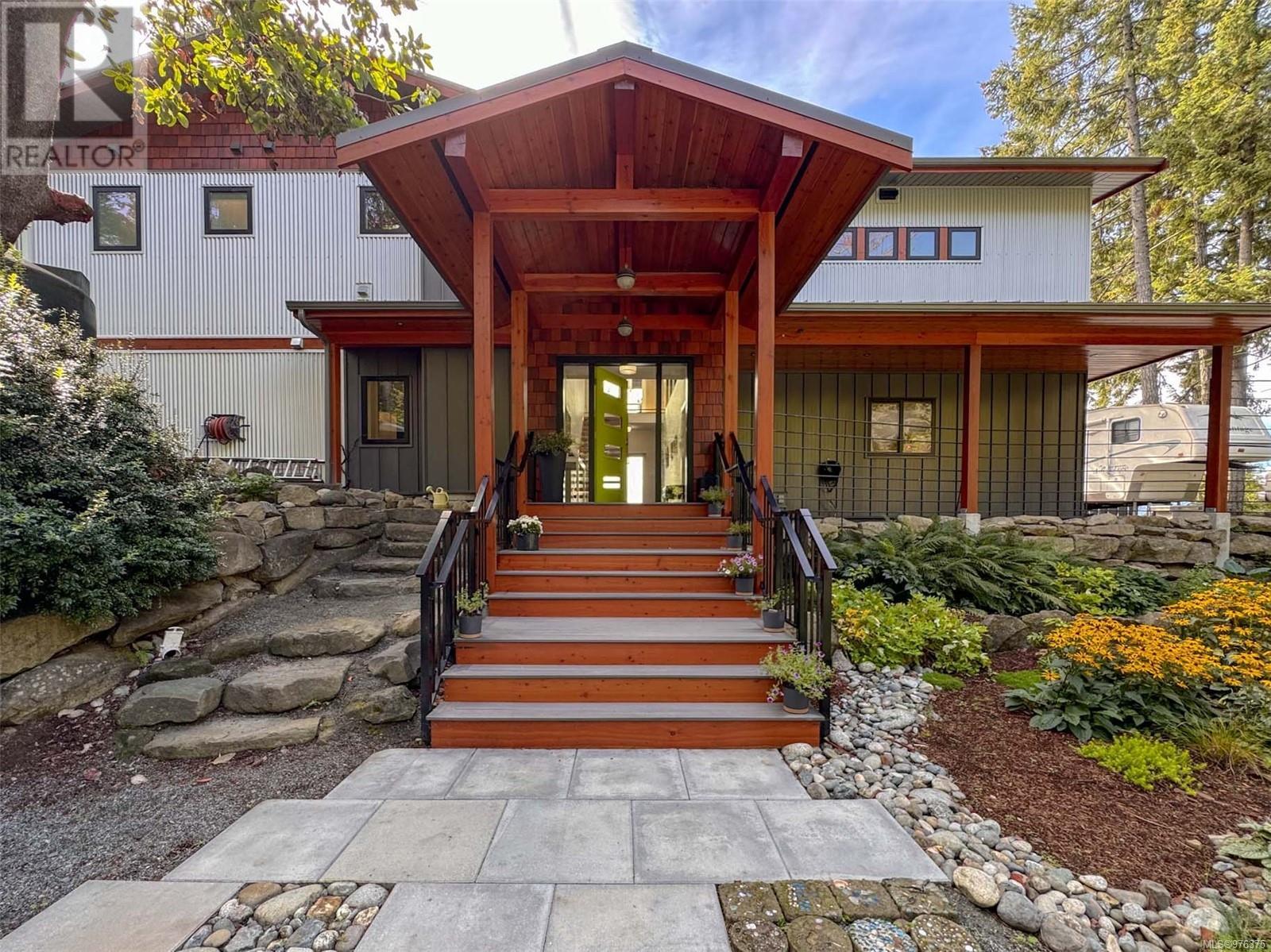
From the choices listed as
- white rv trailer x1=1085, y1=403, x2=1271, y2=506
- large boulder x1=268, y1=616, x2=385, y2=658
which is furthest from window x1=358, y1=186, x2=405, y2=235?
white rv trailer x1=1085, y1=403, x2=1271, y2=506

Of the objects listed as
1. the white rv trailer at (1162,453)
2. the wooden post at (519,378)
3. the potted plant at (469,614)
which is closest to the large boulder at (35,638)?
the potted plant at (469,614)

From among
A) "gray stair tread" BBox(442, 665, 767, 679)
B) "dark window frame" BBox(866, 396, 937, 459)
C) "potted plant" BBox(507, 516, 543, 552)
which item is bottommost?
"gray stair tread" BBox(442, 665, 767, 679)

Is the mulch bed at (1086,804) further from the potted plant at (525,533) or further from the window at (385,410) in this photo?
the window at (385,410)

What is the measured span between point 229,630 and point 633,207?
4.39 metres

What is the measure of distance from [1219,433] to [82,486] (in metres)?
10.9

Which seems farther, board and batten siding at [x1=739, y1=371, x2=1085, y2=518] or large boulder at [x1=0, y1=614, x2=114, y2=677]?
board and batten siding at [x1=739, y1=371, x2=1085, y2=518]

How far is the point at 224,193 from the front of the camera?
9.30 metres

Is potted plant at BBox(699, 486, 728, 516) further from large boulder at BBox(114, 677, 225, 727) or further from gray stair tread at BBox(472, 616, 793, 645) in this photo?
large boulder at BBox(114, 677, 225, 727)

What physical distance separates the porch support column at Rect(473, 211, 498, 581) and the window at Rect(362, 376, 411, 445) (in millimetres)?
4264

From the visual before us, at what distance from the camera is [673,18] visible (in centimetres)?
946

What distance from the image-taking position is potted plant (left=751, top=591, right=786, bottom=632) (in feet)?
12.1

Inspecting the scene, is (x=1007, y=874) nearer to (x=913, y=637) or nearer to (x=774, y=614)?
(x=774, y=614)

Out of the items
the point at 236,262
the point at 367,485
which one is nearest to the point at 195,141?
the point at 236,262

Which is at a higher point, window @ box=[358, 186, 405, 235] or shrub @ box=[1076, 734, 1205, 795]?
window @ box=[358, 186, 405, 235]
